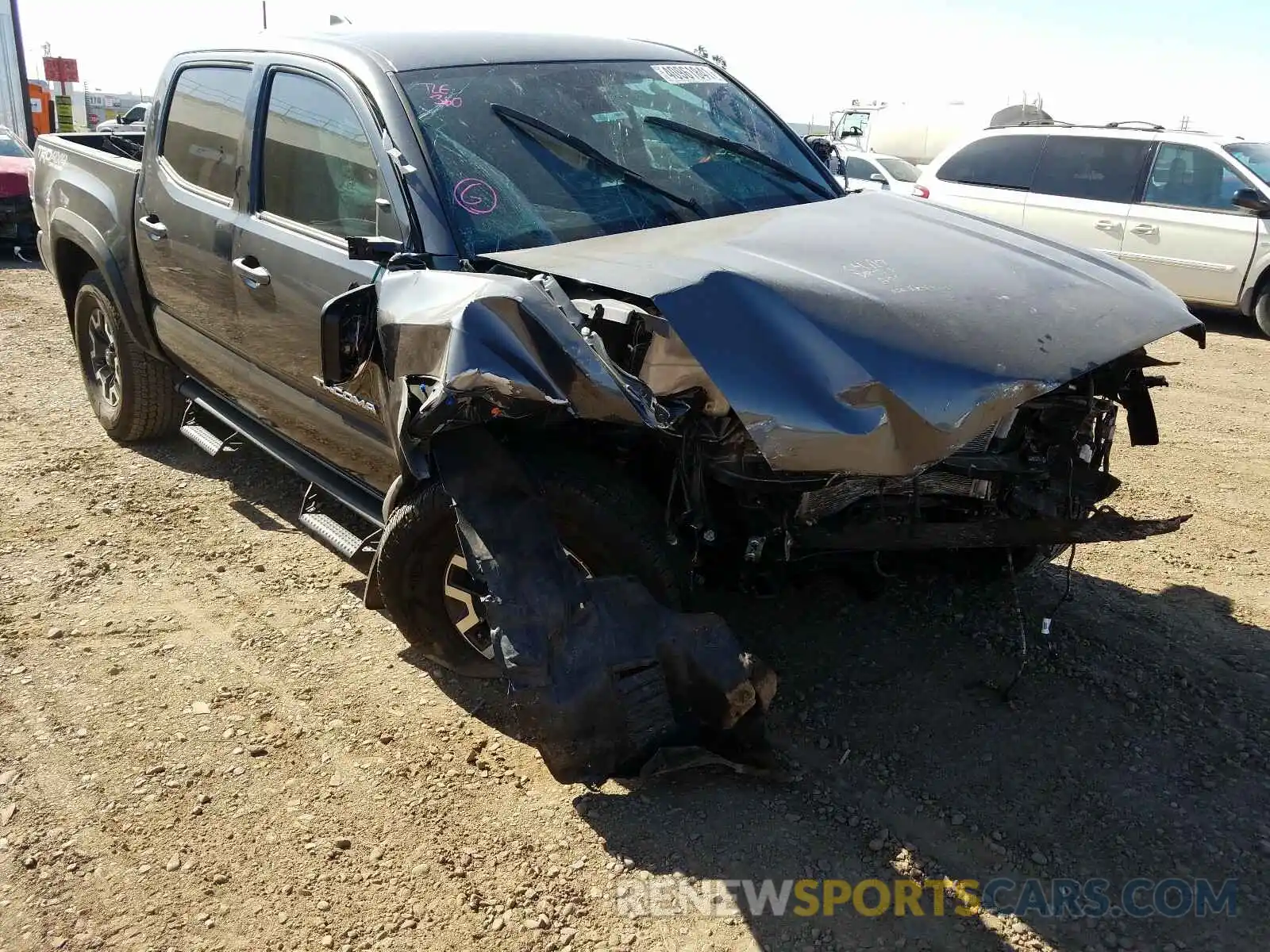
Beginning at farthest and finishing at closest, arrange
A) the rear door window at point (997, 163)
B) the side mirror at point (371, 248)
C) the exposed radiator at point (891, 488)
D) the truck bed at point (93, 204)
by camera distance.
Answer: the rear door window at point (997, 163) < the truck bed at point (93, 204) < the side mirror at point (371, 248) < the exposed radiator at point (891, 488)

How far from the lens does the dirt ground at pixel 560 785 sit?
250 centimetres

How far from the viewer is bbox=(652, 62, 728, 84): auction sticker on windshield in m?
4.01

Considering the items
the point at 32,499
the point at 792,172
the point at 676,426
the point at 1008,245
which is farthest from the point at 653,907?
the point at 32,499

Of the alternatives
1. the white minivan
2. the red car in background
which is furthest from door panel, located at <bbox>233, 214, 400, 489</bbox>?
the red car in background

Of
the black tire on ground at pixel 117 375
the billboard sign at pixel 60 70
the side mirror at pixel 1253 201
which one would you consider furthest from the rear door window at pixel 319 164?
the billboard sign at pixel 60 70

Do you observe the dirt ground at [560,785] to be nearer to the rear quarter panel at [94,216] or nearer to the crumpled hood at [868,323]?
the crumpled hood at [868,323]

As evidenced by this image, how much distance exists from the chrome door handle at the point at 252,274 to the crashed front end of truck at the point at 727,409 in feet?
3.00

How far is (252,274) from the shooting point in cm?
371

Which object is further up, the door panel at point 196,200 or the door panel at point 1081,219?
the door panel at point 196,200

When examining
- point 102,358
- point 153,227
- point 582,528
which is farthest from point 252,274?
point 102,358

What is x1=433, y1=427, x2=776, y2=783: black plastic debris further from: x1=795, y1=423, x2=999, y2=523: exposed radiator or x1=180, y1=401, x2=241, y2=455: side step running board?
x1=180, y1=401, x2=241, y2=455: side step running board

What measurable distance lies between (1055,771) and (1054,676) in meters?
0.51

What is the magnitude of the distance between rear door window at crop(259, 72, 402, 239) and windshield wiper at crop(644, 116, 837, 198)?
1.03 m

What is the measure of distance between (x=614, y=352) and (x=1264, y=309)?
8.31 meters
